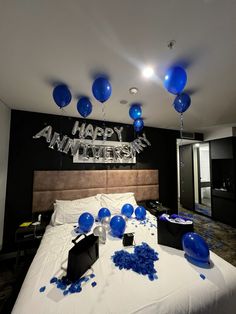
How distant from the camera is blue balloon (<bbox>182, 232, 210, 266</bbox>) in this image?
117 cm

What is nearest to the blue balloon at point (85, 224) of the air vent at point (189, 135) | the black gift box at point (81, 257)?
the black gift box at point (81, 257)

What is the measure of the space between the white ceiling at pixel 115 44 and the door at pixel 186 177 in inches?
110

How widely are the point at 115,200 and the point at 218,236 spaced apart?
89.5 inches

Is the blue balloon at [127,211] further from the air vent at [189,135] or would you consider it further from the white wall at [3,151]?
the air vent at [189,135]

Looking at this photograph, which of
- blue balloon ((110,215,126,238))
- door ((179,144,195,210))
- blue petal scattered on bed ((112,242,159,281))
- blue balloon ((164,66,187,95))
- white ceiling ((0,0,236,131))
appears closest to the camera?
white ceiling ((0,0,236,131))

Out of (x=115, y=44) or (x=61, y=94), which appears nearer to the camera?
(x=115, y=44)

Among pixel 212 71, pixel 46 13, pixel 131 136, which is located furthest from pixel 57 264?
pixel 131 136

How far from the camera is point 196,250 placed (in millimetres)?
1184

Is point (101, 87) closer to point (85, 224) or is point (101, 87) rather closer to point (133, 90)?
point (133, 90)

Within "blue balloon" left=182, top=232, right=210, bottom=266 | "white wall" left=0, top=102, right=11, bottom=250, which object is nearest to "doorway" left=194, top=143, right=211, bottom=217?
"blue balloon" left=182, top=232, right=210, bottom=266

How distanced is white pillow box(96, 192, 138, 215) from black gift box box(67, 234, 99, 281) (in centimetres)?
105

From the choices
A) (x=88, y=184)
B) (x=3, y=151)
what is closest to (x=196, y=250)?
(x=88, y=184)

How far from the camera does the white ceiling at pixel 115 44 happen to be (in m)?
0.83

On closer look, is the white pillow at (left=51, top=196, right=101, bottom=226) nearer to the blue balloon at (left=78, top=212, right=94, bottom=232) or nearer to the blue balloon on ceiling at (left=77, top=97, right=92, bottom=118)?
the blue balloon at (left=78, top=212, right=94, bottom=232)
